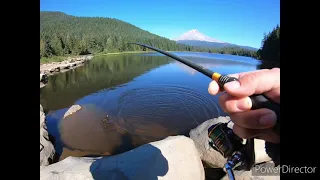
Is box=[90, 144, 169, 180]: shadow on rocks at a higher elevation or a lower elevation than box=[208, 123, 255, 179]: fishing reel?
lower

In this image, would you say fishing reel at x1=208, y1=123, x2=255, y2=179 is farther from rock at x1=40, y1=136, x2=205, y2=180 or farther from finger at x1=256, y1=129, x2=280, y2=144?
rock at x1=40, y1=136, x2=205, y2=180

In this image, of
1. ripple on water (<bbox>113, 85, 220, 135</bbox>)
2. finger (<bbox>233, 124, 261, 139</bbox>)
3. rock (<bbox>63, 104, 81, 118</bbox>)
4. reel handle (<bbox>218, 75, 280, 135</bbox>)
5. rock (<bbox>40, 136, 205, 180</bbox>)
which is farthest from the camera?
rock (<bbox>63, 104, 81, 118</bbox>)

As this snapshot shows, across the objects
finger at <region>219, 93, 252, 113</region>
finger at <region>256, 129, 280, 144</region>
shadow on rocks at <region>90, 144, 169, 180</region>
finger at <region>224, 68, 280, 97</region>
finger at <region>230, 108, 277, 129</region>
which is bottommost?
shadow on rocks at <region>90, 144, 169, 180</region>

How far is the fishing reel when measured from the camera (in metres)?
1.44

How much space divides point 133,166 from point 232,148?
352 cm

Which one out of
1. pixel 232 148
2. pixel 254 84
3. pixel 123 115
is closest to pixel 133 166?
pixel 232 148

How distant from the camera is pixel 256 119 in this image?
109cm

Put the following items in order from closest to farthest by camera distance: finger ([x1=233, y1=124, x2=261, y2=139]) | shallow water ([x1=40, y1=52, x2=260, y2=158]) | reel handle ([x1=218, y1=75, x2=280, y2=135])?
reel handle ([x1=218, y1=75, x2=280, y2=135]) < finger ([x1=233, y1=124, x2=261, y2=139]) < shallow water ([x1=40, y1=52, x2=260, y2=158])

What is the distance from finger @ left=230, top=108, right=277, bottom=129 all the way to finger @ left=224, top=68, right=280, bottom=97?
4.3 inches

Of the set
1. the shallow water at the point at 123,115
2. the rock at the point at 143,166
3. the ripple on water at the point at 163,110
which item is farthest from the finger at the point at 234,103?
the ripple on water at the point at 163,110

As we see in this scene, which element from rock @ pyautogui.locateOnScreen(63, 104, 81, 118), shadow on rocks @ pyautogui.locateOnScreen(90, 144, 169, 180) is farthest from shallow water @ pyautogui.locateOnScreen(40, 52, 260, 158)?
shadow on rocks @ pyautogui.locateOnScreen(90, 144, 169, 180)

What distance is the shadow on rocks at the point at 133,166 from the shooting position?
4.33 meters
